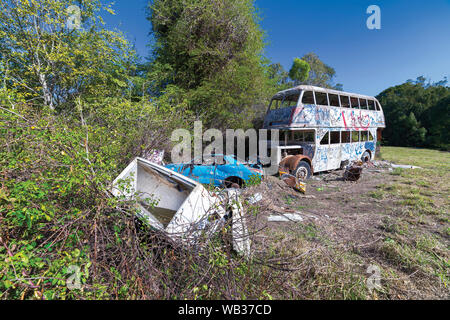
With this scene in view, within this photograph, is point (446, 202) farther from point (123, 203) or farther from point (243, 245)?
point (123, 203)

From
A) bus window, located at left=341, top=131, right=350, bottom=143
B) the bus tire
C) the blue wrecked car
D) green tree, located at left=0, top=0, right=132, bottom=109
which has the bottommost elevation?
the blue wrecked car

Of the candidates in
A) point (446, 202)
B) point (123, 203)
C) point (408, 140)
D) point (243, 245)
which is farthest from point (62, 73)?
point (408, 140)

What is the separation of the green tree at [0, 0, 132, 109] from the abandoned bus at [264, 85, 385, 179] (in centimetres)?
874

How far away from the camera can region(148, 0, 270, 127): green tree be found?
10008mm

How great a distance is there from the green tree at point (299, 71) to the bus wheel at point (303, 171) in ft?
71.5

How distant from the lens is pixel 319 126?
792 centimetres

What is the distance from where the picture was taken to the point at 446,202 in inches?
202

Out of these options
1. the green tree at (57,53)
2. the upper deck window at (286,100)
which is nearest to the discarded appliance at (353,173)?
the upper deck window at (286,100)

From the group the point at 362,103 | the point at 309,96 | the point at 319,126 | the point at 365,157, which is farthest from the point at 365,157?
the point at 309,96

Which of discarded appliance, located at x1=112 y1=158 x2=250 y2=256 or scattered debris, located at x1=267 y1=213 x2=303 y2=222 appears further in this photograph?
scattered debris, located at x1=267 y1=213 x2=303 y2=222

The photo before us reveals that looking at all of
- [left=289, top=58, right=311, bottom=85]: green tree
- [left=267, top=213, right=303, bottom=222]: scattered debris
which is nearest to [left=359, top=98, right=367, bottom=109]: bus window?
[left=267, top=213, right=303, bottom=222]: scattered debris

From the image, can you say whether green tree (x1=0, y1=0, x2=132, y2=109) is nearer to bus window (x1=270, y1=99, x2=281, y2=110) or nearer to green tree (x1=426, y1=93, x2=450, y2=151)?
bus window (x1=270, y1=99, x2=281, y2=110)

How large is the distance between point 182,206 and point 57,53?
32.5 ft

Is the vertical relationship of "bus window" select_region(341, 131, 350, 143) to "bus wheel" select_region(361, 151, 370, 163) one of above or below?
above
